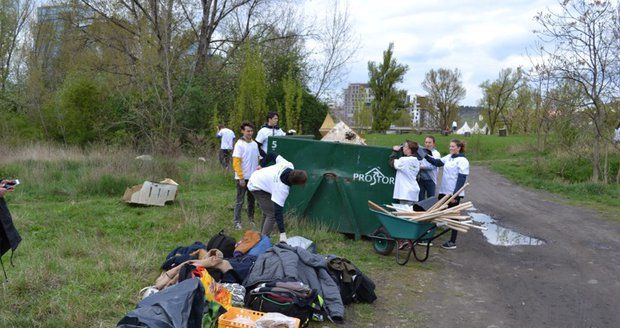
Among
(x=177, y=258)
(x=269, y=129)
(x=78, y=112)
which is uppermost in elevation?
(x=78, y=112)

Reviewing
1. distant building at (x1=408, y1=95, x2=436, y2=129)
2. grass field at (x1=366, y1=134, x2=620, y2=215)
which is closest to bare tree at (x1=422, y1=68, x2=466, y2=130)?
distant building at (x1=408, y1=95, x2=436, y2=129)

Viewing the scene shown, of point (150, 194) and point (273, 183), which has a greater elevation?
point (273, 183)

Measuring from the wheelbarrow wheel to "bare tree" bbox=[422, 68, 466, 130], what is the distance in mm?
58976

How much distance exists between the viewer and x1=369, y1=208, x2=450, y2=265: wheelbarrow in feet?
23.6

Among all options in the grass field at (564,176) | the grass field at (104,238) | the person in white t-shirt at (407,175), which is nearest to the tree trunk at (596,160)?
the grass field at (564,176)

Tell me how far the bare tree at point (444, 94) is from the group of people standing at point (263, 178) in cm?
5722

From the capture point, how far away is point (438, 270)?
24.5 feet

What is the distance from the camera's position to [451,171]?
341 inches

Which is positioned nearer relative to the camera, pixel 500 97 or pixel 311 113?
pixel 311 113

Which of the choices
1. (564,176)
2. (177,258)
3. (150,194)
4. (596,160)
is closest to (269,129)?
(150,194)

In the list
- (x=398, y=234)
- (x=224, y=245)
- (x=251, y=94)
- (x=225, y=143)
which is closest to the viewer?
(x=224, y=245)

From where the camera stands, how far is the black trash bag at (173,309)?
4051mm

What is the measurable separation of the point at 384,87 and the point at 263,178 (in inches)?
2077

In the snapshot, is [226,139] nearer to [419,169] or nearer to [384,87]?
[419,169]
